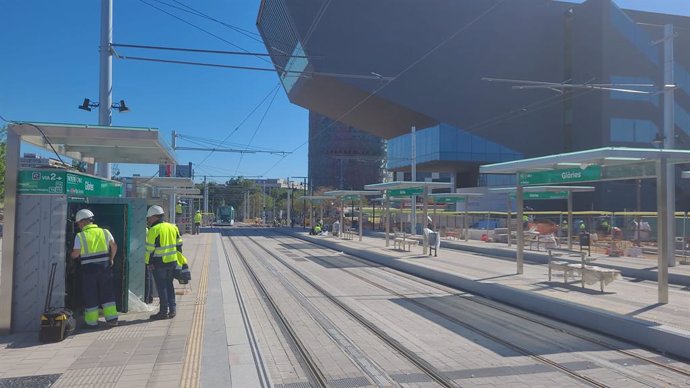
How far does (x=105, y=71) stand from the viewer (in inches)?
547

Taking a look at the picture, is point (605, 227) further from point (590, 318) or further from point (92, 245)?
point (92, 245)

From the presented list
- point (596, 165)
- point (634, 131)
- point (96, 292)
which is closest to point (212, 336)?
point (96, 292)

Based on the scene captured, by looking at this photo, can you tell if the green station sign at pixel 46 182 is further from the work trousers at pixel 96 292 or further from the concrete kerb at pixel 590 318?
the concrete kerb at pixel 590 318

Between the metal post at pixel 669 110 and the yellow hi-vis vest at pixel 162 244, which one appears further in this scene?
the metal post at pixel 669 110

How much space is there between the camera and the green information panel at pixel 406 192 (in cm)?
2534

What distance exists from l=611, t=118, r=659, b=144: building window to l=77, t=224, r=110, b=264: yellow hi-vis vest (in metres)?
62.7

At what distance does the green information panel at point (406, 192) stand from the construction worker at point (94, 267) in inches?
717

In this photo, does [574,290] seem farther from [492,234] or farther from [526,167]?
[492,234]

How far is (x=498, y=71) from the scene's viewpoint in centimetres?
6688

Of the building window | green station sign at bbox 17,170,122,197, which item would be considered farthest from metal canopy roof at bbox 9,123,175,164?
the building window

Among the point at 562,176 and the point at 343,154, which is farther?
the point at 343,154

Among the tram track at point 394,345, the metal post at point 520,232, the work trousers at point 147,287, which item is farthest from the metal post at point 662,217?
the work trousers at point 147,287

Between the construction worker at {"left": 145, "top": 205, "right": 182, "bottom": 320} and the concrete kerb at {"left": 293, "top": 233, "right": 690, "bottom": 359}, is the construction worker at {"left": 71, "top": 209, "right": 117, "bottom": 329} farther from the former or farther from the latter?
the concrete kerb at {"left": 293, "top": 233, "right": 690, "bottom": 359}

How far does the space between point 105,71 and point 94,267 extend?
760 cm
